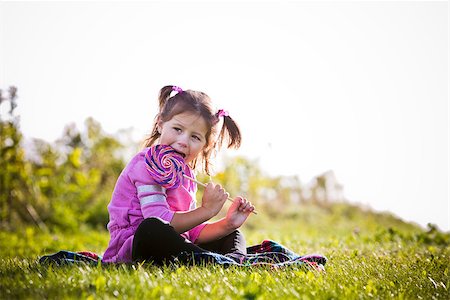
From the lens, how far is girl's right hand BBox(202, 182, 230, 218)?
3088mm

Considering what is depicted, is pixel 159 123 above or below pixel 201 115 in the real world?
below

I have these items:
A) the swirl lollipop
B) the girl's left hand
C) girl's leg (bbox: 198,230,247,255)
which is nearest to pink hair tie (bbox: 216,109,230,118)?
the swirl lollipop

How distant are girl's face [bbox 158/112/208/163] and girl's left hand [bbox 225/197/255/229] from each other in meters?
0.46

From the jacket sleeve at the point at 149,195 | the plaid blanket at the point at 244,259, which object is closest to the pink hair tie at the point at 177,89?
the jacket sleeve at the point at 149,195

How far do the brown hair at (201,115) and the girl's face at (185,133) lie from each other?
0.15 ft

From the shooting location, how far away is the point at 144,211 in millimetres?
3143

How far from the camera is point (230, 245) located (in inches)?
136

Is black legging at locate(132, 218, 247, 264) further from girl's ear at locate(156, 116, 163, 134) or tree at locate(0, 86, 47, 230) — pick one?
tree at locate(0, 86, 47, 230)

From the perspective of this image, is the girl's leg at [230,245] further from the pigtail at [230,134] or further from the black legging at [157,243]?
the pigtail at [230,134]

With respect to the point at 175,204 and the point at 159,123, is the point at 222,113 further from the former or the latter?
the point at 175,204

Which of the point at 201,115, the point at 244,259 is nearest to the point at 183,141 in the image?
the point at 201,115

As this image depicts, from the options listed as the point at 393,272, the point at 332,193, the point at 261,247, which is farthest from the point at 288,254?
the point at 332,193

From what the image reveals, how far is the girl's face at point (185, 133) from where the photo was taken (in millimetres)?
3418

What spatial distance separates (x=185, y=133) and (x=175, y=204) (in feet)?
1.60
